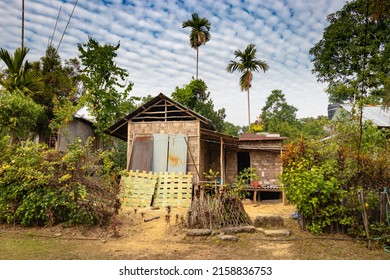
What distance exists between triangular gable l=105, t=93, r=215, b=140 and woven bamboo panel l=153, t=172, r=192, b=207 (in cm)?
282

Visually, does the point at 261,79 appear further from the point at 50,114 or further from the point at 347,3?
the point at 50,114

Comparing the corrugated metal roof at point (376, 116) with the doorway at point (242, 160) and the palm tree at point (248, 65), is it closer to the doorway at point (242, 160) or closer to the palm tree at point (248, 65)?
the doorway at point (242, 160)

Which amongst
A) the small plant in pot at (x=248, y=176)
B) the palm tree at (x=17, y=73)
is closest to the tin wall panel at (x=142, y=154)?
the small plant in pot at (x=248, y=176)

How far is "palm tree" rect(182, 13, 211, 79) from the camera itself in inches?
1017

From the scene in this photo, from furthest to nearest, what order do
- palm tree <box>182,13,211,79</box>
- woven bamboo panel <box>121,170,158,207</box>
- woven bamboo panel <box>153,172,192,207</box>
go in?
1. palm tree <box>182,13,211,79</box>
2. woven bamboo panel <box>153,172,192,207</box>
3. woven bamboo panel <box>121,170,158,207</box>

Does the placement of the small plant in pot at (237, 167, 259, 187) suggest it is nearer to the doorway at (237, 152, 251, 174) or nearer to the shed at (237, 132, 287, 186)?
the shed at (237, 132, 287, 186)

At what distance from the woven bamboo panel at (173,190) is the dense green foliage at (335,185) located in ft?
17.9

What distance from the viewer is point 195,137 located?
41.0 ft

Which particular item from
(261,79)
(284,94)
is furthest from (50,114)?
(284,94)

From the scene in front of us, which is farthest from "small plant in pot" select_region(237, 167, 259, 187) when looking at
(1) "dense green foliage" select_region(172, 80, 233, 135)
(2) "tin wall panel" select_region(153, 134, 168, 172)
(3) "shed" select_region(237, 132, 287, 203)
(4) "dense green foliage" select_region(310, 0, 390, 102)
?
(1) "dense green foliage" select_region(172, 80, 233, 135)

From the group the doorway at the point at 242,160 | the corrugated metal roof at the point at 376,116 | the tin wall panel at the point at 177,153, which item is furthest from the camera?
the doorway at the point at 242,160

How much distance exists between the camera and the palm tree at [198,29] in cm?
2584

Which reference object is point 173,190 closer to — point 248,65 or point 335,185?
point 335,185

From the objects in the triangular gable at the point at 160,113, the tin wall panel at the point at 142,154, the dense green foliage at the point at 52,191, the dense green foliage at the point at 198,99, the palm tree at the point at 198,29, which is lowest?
the dense green foliage at the point at 52,191
